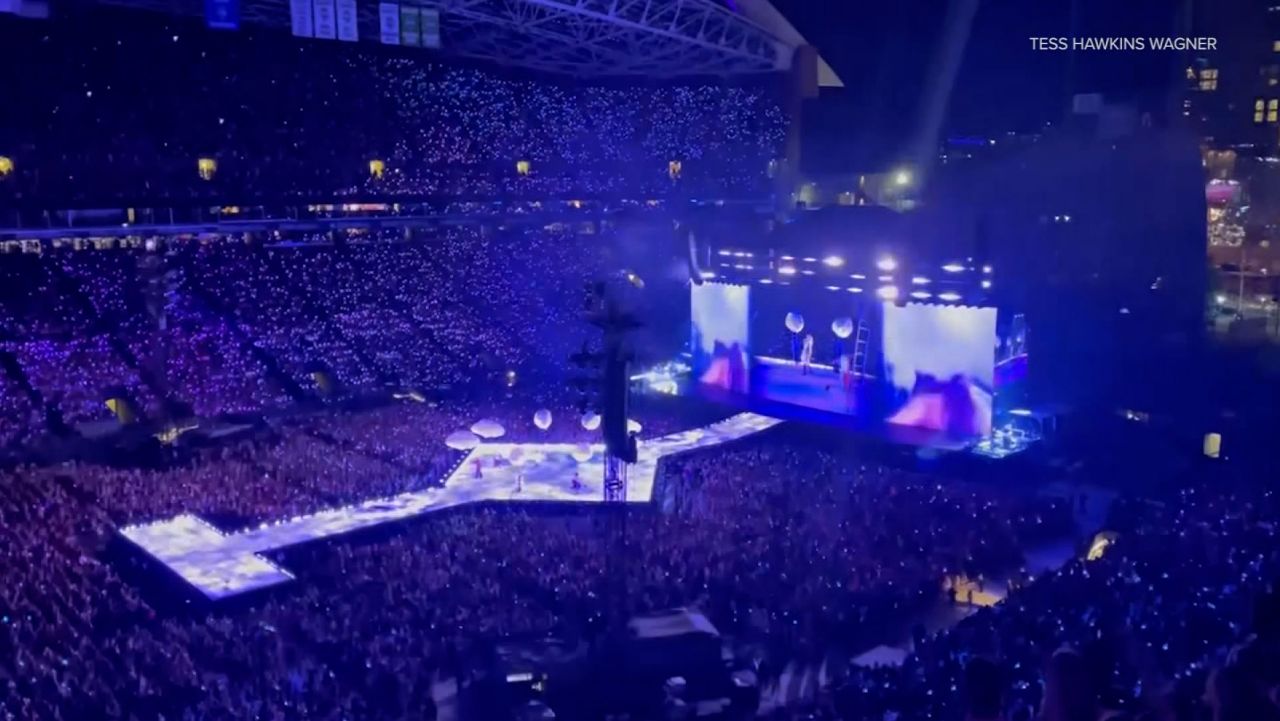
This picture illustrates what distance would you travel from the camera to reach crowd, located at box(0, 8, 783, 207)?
84.0ft

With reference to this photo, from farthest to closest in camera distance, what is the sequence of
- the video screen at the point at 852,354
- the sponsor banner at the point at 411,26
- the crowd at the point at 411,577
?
the sponsor banner at the point at 411,26
the video screen at the point at 852,354
the crowd at the point at 411,577

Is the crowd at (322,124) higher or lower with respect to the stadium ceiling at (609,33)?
lower

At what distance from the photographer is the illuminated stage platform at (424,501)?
581 inches

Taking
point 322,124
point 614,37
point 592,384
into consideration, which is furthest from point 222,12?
point 592,384

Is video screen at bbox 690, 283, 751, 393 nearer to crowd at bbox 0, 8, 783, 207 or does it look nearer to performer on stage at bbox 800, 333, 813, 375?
performer on stage at bbox 800, 333, 813, 375

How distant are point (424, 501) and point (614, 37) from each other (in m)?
15.4

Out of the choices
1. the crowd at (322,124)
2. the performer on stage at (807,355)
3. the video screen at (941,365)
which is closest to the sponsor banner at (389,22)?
the crowd at (322,124)

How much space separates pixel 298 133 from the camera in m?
29.6

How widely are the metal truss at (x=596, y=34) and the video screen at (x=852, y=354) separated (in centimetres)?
733

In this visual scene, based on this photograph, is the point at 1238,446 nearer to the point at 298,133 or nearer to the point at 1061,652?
the point at 1061,652

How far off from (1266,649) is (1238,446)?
1974 cm

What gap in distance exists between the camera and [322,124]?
30.2 m

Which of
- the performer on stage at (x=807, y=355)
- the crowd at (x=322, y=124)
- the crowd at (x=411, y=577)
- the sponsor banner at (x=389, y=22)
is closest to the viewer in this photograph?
the crowd at (x=411, y=577)

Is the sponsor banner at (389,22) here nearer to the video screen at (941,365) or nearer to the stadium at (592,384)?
the stadium at (592,384)
